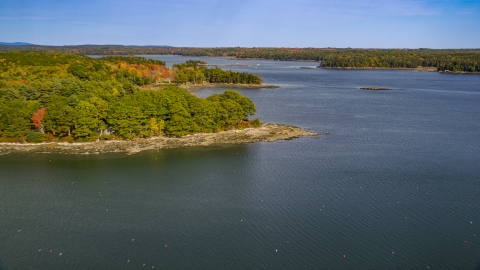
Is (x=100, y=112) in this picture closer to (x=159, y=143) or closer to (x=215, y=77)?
(x=159, y=143)

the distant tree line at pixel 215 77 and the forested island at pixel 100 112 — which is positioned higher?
the distant tree line at pixel 215 77

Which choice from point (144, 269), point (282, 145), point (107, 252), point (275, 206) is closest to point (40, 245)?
point (107, 252)

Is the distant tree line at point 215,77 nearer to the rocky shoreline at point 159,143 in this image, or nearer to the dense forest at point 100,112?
the dense forest at point 100,112

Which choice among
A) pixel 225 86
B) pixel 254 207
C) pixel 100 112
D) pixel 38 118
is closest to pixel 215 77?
pixel 225 86

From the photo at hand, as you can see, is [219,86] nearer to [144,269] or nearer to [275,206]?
[275,206]

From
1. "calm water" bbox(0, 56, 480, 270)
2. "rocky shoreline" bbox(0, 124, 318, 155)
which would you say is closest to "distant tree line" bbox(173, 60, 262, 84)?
"rocky shoreline" bbox(0, 124, 318, 155)

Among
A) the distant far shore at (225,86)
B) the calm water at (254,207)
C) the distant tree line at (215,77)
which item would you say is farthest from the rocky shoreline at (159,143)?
the distant tree line at (215,77)

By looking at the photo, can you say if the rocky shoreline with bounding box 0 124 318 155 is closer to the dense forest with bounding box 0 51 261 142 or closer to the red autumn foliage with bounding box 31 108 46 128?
the dense forest with bounding box 0 51 261 142
